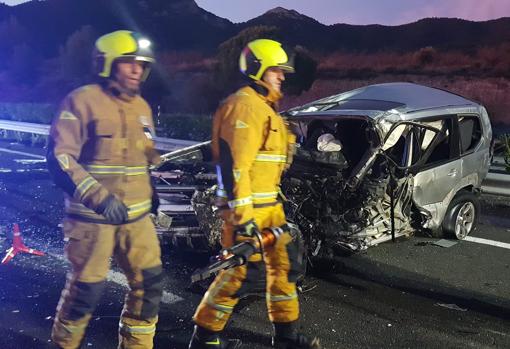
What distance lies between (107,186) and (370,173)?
3039mm

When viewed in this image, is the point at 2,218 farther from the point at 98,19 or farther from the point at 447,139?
the point at 98,19

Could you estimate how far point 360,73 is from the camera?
12664mm

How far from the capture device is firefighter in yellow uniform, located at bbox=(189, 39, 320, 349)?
2932mm

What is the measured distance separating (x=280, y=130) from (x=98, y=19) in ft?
61.6

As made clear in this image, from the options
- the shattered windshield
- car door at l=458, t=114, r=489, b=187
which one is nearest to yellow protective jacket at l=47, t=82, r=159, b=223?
the shattered windshield

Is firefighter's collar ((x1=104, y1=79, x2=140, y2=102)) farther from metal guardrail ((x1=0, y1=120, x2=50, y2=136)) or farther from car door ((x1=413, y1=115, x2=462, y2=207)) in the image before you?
metal guardrail ((x1=0, y1=120, x2=50, y2=136))

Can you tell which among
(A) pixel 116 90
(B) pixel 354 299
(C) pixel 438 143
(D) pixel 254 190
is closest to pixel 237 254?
(D) pixel 254 190

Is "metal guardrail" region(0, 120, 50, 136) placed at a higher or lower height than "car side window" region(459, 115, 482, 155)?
lower

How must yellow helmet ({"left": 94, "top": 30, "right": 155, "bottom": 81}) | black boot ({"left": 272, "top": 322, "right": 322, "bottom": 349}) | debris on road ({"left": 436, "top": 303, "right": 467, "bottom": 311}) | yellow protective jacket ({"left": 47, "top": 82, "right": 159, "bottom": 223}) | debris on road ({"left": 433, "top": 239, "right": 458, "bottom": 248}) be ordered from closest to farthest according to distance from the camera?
yellow protective jacket ({"left": 47, "top": 82, "right": 159, "bottom": 223}) → yellow helmet ({"left": 94, "top": 30, "right": 155, "bottom": 81}) → black boot ({"left": 272, "top": 322, "right": 322, "bottom": 349}) → debris on road ({"left": 436, "top": 303, "right": 467, "bottom": 311}) → debris on road ({"left": 433, "top": 239, "right": 458, "bottom": 248})

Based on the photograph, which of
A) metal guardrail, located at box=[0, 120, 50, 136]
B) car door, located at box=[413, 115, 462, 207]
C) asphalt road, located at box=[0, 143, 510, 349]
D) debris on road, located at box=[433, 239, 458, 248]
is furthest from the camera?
metal guardrail, located at box=[0, 120, 50, 136]

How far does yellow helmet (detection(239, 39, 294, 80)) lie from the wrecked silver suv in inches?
71.0

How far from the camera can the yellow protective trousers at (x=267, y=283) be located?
10.3 ft

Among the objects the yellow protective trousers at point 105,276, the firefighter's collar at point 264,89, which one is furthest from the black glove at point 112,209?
the firefighter's collar at point 264,89

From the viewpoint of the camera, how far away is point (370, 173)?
16.8 feet
